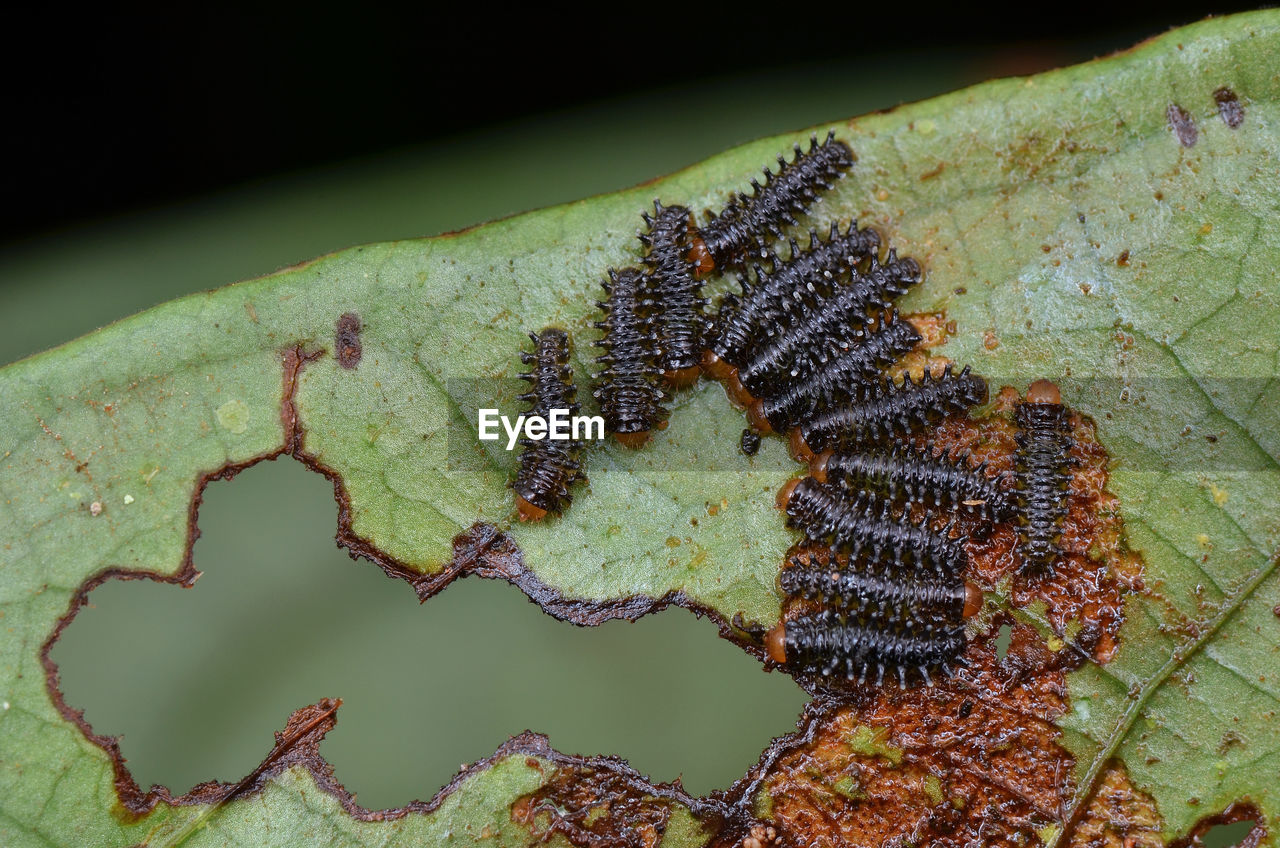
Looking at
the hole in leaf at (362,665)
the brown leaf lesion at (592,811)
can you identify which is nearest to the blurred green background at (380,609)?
the hole in leaf at (362,665)

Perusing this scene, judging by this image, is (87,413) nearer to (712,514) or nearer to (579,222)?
(579,222)

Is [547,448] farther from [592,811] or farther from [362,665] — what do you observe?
[362,665]

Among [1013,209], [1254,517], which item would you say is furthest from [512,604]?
[1254,517]

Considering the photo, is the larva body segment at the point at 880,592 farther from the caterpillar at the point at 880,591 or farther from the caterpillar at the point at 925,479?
the caterpillar at the point at 925,479

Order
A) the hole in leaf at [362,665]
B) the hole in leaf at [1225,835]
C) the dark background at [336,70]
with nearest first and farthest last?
the hole in leaf at [1225,835], the hole in leaf at [362,665], the dark background at [336,70]

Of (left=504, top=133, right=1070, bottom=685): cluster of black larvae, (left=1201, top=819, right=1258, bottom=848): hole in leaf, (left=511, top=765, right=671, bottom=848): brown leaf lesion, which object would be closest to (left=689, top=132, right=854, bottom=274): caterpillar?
(left=504, top=133, right=1070, bottom=685): cluster of black larvae

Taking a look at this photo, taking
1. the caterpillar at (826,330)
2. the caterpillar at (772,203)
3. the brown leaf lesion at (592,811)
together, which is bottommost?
the brown leaf lesion at (592,811)
